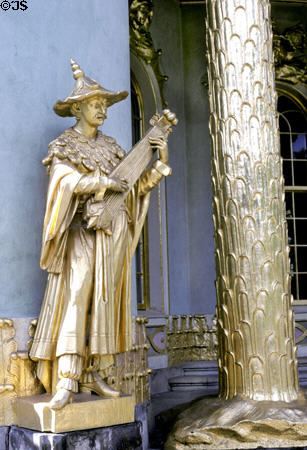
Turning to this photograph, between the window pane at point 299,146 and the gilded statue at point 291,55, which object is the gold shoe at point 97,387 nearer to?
the window pane at point 299,146

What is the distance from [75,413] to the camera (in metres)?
3.27

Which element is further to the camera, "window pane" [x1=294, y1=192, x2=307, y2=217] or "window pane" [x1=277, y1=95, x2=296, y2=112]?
"window pane" [x1=277, y1=95, x2=296, y2=112]

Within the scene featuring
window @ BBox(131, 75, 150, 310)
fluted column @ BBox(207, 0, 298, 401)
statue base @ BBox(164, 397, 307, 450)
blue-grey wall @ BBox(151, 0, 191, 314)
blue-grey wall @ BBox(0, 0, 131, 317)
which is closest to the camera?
blue-grey wall @ BBox(0, 0, 131, 317)

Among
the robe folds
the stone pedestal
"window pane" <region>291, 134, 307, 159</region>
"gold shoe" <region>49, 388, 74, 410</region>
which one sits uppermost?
"window pane" <region>291, 134, 307, 159</region>

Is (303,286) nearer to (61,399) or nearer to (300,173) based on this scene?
(300,173)

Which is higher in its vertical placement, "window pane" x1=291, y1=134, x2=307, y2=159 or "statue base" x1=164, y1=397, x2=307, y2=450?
"window pane" x1=291, y1=134, x2=307, y2=159

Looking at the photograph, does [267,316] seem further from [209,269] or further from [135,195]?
[209,269]

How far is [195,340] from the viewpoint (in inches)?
290

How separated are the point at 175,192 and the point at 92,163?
4.03m

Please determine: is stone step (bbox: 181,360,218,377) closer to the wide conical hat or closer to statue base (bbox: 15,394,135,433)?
statue base (bbox: 15,394,135,433)

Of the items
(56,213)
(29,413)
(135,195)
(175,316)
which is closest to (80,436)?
(29,413)

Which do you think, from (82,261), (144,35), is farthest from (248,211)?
(144,35)

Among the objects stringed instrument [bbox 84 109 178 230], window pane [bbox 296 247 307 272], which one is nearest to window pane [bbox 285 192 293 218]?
window pane [bbox 296 247 307 272]

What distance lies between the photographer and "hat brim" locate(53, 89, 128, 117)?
139 inches
